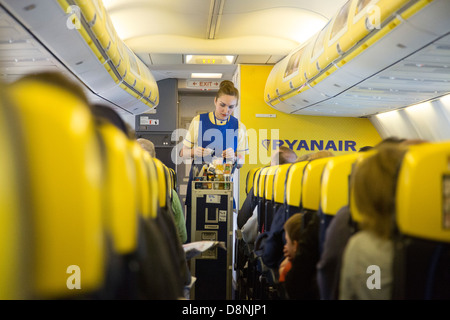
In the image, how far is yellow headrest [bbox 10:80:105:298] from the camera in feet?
2.57

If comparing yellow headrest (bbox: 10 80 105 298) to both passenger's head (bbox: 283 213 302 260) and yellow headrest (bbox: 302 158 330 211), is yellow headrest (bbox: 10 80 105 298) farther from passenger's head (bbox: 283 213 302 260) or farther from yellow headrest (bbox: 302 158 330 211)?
passenger's head (bbox: 283 213 302 260)

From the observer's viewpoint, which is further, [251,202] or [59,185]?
[251,202]

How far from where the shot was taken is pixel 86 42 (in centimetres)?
437

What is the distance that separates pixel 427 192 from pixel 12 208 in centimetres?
113

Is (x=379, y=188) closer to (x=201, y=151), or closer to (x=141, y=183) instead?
(x=141, y=183)

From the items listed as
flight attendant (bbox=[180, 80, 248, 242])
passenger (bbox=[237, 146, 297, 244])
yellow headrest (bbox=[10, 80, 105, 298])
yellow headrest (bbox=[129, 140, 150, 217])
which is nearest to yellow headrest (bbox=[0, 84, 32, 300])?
yellow headrest (bbox=[10, 80, 105, 298])

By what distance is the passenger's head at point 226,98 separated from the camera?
17.5ft

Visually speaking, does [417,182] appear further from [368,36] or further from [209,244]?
[368,36]

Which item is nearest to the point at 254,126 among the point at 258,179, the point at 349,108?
the point at 349,108

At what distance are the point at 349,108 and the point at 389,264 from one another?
643cm

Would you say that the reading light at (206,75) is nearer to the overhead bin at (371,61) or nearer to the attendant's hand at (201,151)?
the overhead bin at (371,61)

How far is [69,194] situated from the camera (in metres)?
0.82

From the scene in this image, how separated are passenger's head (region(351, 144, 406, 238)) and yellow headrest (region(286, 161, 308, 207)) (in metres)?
0.95

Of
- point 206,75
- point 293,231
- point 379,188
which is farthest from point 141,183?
point 206,75
